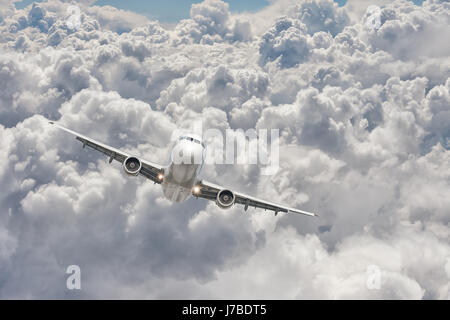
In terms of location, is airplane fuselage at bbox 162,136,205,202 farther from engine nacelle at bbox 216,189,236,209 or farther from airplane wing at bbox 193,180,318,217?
engine nacelle at bbox 216,189,236,209

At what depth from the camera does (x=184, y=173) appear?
157ft

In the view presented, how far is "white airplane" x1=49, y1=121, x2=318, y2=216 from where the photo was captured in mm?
44994

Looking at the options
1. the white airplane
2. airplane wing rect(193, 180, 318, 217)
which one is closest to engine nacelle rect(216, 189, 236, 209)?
the white airplane

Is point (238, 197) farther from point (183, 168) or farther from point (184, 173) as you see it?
point (183, 168)

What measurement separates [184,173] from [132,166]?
290 inches

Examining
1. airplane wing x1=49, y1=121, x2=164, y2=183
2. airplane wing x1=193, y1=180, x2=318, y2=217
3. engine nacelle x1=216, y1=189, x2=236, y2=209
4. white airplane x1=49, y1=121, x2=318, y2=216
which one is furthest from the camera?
airplane wing x1=193, y1=180, x2=318, y2=217

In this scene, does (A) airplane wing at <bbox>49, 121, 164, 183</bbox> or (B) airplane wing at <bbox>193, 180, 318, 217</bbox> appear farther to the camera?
(B) airplane wing at <bbox>193, 180, 318, 217</bbox>

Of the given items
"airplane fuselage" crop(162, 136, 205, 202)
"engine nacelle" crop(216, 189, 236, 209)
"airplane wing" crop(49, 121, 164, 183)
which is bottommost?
"engine nacelle" crop(216, 189, 236, 209)

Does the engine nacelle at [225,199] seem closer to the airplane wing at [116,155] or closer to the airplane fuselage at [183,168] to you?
the airplane fuselage at [183,168]
